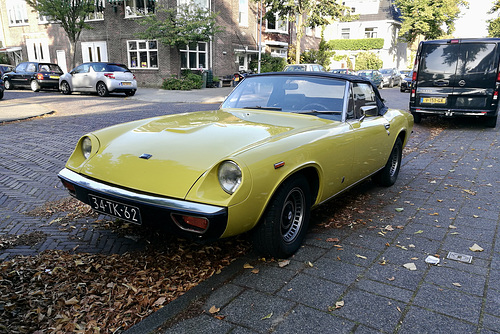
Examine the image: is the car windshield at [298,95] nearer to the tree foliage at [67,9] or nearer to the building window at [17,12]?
the tree foliage at [67,9]

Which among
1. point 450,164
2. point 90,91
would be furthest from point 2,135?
point 90,91

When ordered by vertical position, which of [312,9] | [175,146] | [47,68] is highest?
[312,9]

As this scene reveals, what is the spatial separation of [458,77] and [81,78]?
654 inches

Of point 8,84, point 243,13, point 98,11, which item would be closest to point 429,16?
point 243,13

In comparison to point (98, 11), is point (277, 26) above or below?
below

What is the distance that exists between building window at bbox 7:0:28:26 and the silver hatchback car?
63.1 ft

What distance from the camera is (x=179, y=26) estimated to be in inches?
906

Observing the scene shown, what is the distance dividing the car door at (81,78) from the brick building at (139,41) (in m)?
5.50

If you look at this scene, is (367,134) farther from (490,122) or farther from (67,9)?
(67,9)

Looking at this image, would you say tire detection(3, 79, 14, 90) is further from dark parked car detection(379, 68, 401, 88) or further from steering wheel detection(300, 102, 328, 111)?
dark parked car detection(379, 68, 401, 88)

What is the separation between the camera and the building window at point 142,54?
2527 centimetres

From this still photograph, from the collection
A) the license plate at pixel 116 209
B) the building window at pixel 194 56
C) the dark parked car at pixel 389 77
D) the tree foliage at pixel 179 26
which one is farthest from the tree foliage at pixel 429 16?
the license plate at pixel 116 209

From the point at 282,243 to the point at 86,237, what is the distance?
1.82 m

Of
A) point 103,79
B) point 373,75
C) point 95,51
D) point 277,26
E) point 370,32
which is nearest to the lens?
point 103,79
